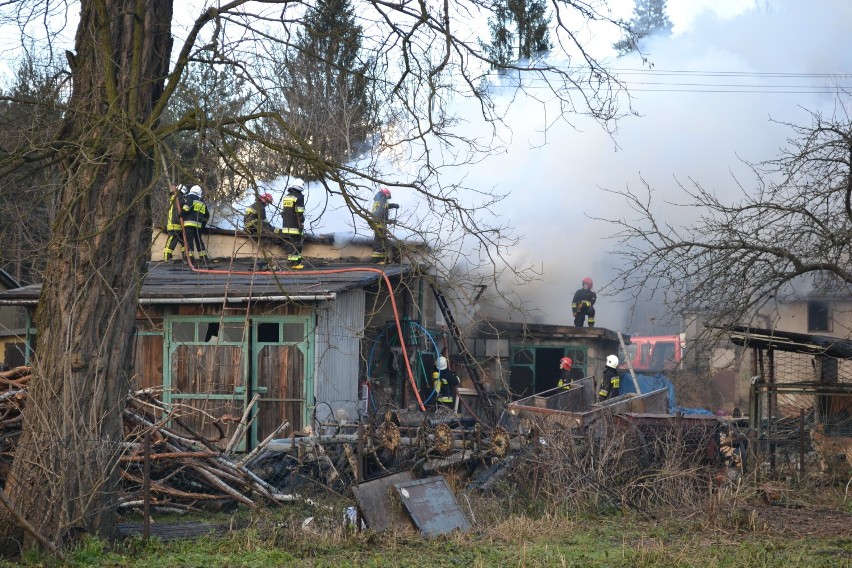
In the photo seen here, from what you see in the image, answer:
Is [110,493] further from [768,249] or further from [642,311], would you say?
[642,311]

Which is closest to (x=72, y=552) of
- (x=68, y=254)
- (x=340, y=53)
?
(x=68, y=254)

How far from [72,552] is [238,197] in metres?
3.68

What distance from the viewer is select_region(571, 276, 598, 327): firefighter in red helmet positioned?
26.5 m

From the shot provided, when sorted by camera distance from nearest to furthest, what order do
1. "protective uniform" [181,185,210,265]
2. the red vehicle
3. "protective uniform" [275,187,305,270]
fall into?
"protective uniform" [275,187,305,270]
"protective uniform" [181,185,210,265]
the red vehicle

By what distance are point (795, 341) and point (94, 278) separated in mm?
10106

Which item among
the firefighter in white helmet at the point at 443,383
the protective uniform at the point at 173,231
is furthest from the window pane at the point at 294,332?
the firefighter in white helmet at the point at 443,383

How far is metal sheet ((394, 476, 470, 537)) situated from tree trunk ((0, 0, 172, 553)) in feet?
9.31

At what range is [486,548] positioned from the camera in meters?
8.81

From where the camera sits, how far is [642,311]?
4166cm

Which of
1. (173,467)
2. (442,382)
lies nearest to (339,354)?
(442,382)

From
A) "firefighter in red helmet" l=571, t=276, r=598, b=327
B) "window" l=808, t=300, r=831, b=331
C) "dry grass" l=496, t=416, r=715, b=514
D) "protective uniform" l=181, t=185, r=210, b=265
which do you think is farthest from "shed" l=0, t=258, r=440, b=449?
"window" l=808, t=300, r=831, b=331

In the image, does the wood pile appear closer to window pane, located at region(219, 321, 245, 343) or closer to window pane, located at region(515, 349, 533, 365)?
window pane, located at region(219, 321, 245, 343)

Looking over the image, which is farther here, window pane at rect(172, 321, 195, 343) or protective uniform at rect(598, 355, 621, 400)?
protective uniform at rect(598, 355, 621, 400)

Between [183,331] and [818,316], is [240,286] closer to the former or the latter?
[183,331]
